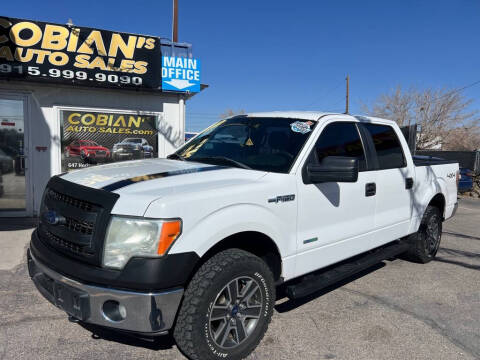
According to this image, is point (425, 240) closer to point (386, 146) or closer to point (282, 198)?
point (386, 146)

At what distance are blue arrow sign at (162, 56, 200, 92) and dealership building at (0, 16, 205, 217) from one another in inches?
0.8

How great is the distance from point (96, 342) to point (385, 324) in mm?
2612

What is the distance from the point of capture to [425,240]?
539 cm

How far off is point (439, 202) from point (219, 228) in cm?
436

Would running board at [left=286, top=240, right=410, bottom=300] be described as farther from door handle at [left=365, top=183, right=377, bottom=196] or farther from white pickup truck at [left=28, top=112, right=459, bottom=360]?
door handle at [left=365, top=183, right=377, bottom=196]

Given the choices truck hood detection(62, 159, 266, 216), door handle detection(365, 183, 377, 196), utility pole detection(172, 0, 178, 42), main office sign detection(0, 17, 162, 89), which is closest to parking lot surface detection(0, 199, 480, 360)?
door handle detection(365, 183, 377, 196)

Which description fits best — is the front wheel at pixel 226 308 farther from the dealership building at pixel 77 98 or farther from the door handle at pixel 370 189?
the dealership building at pixel 77 98

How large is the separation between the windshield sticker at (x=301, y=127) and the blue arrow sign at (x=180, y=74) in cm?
516

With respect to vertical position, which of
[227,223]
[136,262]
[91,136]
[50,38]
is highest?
[50,38]

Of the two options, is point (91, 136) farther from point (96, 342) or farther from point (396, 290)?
point (396, 290)

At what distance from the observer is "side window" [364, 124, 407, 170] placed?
14.4 feet

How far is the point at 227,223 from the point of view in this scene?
2666 mm

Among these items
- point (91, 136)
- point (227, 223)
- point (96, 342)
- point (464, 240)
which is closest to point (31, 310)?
point (96, 342)

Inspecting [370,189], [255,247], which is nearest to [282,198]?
[255,247]
